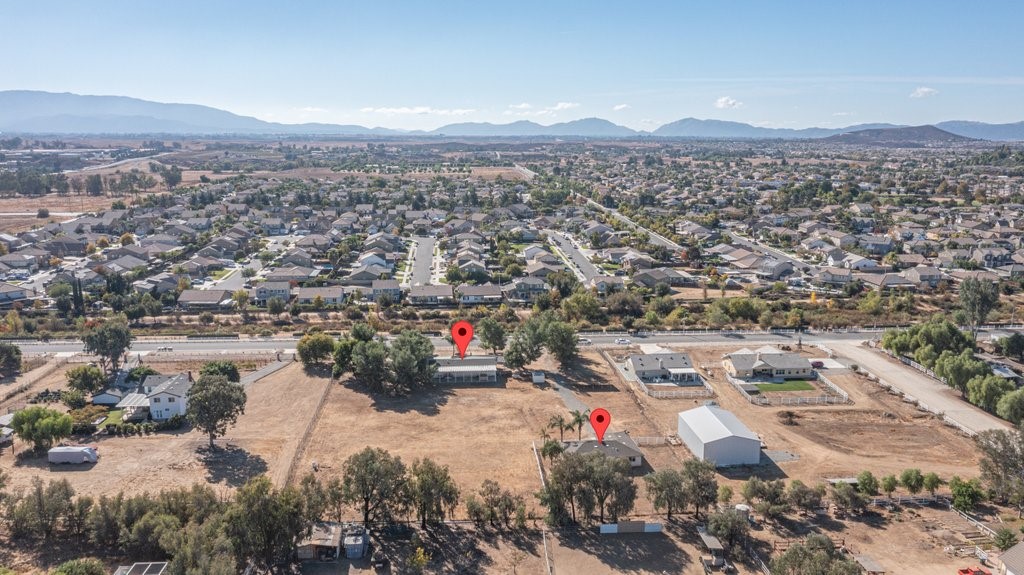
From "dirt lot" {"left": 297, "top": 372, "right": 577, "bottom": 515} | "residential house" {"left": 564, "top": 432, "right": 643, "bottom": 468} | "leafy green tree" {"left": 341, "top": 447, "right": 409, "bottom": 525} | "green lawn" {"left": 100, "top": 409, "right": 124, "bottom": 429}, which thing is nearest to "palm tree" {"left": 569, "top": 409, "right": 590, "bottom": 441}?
"residential house" {"left": 564, "top": 432, "right": 643, "bottom": 468}

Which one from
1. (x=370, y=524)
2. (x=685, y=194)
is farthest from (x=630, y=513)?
(x=685, y=194)

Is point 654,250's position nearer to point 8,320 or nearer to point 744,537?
point 744,537

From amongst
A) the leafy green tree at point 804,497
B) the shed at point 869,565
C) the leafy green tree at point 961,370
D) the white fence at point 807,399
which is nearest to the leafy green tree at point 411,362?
the white fence at point 807,399

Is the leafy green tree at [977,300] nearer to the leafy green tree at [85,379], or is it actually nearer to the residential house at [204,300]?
the leafy green tree at [85,379]

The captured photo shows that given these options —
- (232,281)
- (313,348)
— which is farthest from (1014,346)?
(232,281)

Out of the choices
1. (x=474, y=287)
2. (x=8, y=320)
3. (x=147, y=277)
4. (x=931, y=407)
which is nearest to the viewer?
(x=931, y=407)

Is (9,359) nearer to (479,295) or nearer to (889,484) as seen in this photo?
(479,295)

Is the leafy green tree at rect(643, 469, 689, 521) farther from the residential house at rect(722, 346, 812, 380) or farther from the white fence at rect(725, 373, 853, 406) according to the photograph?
the residential house at rect(722, 346, 812, 380)

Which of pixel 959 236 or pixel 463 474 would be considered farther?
pixel 959 236
